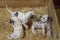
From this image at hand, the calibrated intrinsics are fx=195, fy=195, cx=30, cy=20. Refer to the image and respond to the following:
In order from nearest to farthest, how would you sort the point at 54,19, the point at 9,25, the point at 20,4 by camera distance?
the point at 54,19 → the point at 9,25 → the point at 20,4

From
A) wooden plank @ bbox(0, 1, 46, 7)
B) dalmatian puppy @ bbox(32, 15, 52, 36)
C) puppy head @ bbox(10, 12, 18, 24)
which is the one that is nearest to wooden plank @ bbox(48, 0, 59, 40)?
dalmatian puppy @ bbox(32, 15, 52, 36)

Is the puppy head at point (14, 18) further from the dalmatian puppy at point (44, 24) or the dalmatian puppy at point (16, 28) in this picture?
the dalmatian puppy at point (44, 24)

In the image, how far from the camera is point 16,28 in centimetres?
186

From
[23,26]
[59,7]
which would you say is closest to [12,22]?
[23,26]

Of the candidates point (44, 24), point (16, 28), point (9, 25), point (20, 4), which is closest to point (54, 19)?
point (44, 24)

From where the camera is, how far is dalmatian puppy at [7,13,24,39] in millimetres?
1803

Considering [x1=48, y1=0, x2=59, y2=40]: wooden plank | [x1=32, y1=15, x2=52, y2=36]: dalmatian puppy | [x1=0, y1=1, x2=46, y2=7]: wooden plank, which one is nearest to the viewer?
[x1=48, y1=0, x2=59, y2=40]: wooden plank

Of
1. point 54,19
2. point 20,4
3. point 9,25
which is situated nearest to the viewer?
point 54,19

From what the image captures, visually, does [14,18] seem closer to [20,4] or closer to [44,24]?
[44,24]

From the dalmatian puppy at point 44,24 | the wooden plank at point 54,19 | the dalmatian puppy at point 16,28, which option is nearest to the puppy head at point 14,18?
the dalmatian puppy at point 16,28

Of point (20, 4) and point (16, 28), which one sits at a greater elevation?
point (20, 4)

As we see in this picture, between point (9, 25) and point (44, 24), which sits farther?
point (9, 25)

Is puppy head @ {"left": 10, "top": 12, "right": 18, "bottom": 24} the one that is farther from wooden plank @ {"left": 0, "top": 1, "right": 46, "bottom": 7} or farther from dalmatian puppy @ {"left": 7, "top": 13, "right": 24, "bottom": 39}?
wooden plank @ {"left": 0, "top": 1, "right": 46, "bottom": 7}

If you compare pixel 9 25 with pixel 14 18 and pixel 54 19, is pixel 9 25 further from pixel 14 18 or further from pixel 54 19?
pixel 54 19
